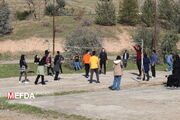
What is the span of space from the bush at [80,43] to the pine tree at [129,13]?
3339 centimetres

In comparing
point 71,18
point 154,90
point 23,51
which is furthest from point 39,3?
point 154,90

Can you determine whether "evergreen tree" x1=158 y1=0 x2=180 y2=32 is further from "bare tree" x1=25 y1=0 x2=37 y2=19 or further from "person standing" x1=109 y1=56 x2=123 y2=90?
"person standing" x1=109 y1=56 x2=123 y2=90

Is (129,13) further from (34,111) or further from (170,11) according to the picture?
(34,111)

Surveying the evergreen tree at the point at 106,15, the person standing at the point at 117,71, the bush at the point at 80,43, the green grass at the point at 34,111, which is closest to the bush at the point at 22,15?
the evergreen tree at the point at 106,15

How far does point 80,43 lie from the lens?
3198 cm

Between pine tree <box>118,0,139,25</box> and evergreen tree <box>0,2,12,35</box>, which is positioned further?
pine tree <box>118,0,139,25</box>

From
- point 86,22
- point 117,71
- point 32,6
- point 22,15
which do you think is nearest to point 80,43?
point 117,71

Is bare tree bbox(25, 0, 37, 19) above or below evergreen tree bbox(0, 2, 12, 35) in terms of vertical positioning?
above

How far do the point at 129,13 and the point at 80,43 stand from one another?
35.6 meters

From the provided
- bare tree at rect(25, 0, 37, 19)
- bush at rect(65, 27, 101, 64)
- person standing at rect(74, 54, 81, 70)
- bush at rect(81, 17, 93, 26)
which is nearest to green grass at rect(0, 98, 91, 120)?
person standing at rect(74, 54, 81, 70)

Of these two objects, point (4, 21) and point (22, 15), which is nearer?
point (4, 21)

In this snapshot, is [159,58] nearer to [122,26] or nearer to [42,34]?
[42,34]

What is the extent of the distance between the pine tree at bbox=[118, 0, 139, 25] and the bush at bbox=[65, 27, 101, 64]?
3339 centimetres

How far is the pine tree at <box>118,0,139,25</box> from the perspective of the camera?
6581 centimetres
